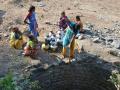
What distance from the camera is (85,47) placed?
12.5 meters

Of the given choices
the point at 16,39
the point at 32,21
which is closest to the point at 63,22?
the point at 32,21

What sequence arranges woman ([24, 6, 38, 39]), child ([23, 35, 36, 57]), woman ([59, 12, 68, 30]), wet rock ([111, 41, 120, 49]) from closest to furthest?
child ([23, 35, 36, 57])
woman ([24, 6, 38, 39])
wet rock ([111, 41, 120, 49])
woman ([59, 12, 68, 30])

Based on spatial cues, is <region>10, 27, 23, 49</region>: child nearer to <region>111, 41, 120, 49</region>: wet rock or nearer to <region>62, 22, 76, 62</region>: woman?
<region>62, 22, 76, 62</region>: woman

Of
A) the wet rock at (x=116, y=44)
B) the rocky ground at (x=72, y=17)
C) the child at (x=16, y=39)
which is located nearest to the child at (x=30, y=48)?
the rocky ground at (x=72, y=17)

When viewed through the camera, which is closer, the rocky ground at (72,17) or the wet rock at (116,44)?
the rocky ground at (72,17)

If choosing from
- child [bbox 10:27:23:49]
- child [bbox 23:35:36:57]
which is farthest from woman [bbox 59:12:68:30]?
child [bbox 23:35:36:57]

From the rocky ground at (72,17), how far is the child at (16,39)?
0.18 metres

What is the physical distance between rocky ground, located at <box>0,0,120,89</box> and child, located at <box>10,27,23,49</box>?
18 centimetres

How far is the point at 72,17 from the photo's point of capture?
590 inches

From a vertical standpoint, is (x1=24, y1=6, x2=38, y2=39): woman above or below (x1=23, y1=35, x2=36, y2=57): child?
above

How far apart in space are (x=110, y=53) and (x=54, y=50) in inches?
67.4

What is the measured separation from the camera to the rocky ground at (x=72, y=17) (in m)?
Answer: 11.7

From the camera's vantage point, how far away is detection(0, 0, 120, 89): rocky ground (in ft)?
38.4

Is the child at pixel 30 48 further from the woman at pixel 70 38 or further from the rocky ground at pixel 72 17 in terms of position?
the woman at pixel 70 38
